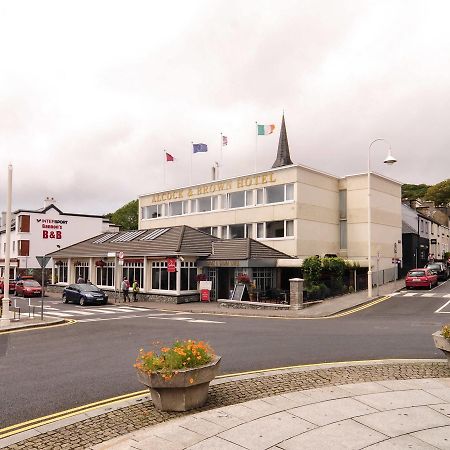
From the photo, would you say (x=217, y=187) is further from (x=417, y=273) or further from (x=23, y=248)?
(x=23, y=248)

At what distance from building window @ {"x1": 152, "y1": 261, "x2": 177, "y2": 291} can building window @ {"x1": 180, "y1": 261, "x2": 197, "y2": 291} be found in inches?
22.2

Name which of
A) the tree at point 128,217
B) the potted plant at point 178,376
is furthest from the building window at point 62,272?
the tree at point 128,217

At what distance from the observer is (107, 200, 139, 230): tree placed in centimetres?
8481

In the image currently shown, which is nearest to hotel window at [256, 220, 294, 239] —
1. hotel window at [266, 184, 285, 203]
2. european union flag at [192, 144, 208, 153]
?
hotel window at [266, 184, 285, 203]

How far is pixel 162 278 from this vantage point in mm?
32969

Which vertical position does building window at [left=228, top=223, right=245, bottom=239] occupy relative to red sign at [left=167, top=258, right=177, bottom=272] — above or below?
above

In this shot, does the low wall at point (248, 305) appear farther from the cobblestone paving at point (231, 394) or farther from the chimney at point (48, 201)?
the chimney at point (48, 201)

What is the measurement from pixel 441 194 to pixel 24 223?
7661 centimetres

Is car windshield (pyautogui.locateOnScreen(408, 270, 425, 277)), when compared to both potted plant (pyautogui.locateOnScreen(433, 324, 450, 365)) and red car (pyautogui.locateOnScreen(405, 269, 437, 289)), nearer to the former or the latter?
red car (pyautogui.locateOnScreen(405, 269, 437, 289))

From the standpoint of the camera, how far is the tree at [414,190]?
346 feet

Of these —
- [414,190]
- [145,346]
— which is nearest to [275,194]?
[145,346]

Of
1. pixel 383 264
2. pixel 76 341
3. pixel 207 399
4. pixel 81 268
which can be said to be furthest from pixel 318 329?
pixel 81 268

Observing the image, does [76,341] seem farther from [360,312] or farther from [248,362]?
[360,312]

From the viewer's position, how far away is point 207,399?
789 cm
